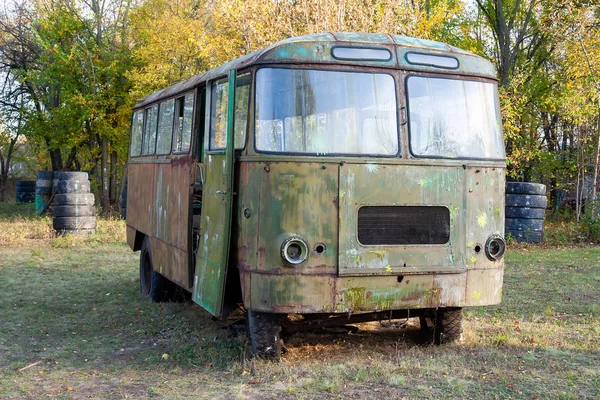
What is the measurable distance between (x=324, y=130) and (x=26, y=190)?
3344 centimetres

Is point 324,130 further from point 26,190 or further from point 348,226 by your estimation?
point 26,190

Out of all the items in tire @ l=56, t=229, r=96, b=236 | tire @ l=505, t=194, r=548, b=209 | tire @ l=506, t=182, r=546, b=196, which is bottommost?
tire @ l=56, t=229, r=96, b=236

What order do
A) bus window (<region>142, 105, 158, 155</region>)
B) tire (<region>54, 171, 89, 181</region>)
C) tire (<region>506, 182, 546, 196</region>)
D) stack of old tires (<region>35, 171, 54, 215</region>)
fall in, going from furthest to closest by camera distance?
stack of old tires (<region>35, 171, 54, 215</region>)
tire (<region>54, 171, 89, 181</region>)
tire (<region>506, 182, 546, 196</region>)
bus window (<region>142, 105, 158, 155</region>)

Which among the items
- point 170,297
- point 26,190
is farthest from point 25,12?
point 170,297

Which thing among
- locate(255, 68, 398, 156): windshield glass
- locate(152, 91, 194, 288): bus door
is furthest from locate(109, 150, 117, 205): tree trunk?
locate(255, 68, 398, 156): windshield glass

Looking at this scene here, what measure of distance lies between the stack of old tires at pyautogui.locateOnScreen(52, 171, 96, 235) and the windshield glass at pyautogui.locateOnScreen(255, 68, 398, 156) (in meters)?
13.6

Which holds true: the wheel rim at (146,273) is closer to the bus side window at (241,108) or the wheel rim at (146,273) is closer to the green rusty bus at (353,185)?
the green rusty bus at (353,185)

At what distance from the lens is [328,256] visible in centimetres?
636

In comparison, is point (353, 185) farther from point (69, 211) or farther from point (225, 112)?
point (69, 211)

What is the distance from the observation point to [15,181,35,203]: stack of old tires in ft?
120

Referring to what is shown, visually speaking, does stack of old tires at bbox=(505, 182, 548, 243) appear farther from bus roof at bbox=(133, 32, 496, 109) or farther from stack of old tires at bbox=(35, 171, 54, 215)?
stack of old tires at bbox=(35, 171, 54, 215)

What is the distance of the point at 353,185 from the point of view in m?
6.41

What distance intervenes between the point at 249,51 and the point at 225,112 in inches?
525

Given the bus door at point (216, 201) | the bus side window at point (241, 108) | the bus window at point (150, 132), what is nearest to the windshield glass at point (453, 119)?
the bus side window at point (241, 108)
